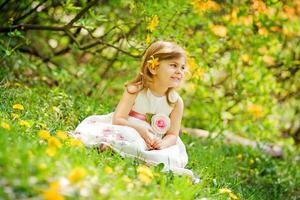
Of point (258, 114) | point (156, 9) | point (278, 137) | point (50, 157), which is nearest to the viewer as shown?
point (50, 157)

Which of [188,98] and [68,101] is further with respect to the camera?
[188,98]

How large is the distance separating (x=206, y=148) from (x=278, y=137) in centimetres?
277

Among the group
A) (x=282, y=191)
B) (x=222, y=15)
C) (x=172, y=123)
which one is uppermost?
(x=222, y=15)

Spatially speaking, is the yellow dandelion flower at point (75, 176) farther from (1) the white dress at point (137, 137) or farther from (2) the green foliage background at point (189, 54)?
(2) the green foliage background at point (189, 54)

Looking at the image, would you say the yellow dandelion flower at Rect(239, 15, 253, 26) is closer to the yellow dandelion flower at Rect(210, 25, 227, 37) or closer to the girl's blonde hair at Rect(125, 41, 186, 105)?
the yellow dandelion flower at Rect(210, 25, 227, 37)

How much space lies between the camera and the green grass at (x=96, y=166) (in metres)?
2.30

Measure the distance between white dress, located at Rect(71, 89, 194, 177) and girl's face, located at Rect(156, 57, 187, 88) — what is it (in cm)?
16

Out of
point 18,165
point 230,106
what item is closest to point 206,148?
point 230,106

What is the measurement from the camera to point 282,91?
734cm

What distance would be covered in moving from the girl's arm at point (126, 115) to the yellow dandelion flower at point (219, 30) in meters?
2.09

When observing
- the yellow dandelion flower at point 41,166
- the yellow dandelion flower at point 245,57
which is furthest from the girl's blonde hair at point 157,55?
the yellow dandelion flower at point 245,57

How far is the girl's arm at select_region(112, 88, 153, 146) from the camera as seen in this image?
12.9 feet

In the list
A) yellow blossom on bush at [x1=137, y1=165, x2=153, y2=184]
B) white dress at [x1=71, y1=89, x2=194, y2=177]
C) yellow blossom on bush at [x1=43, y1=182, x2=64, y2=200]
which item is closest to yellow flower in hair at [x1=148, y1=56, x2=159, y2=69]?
white dress at [x1=71, y1=89, x2=194, y2=177]

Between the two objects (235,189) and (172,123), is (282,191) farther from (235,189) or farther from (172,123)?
(172,123)
